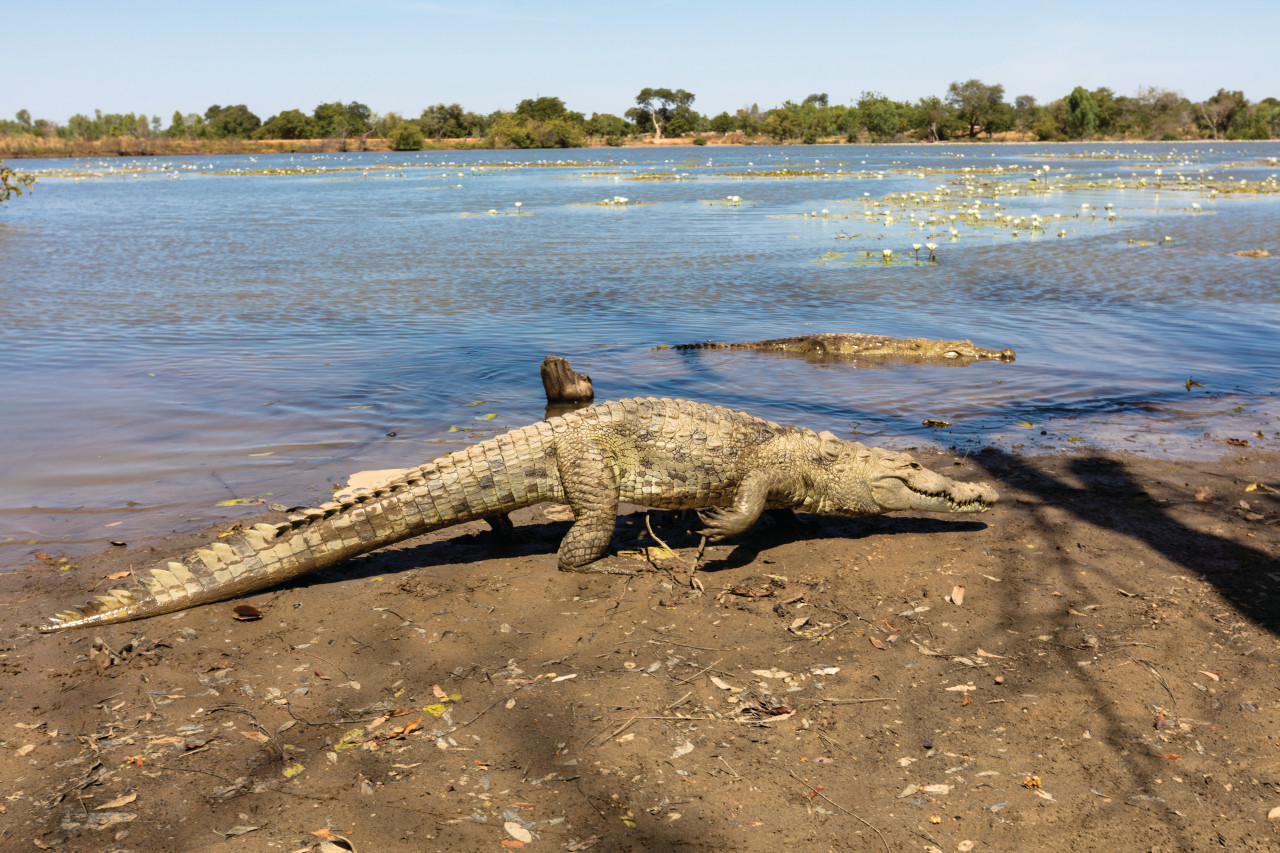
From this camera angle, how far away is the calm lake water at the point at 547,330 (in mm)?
7969

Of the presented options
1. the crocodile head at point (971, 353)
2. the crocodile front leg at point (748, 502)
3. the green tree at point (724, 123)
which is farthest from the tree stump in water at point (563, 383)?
the green tree at point (724, 123)

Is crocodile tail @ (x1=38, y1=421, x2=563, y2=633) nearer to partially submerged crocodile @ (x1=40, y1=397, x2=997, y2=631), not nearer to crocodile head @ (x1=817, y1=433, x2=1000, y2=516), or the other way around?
partially submerged crocodile @ (x1=40, y1=397, x2=997, y2=631)

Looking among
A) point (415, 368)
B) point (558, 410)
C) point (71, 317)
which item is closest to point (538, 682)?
point (558, 410)

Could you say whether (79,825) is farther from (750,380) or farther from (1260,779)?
(750,380)

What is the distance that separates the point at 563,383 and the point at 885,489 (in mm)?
4699

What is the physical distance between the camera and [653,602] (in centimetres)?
505

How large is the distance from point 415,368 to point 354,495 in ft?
21.6

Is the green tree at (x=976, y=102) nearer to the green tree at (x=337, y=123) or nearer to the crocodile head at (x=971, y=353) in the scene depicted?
the green tree at (x=337, y=123)

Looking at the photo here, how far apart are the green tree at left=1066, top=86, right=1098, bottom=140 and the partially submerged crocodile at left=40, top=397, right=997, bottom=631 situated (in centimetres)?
12453

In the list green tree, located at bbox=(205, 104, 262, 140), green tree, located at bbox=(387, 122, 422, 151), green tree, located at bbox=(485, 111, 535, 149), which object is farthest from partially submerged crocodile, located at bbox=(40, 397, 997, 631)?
green tree, located at bbox=(205, 104, 262, 140)

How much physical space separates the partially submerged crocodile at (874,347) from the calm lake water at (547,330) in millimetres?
364

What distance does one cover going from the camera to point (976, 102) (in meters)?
125

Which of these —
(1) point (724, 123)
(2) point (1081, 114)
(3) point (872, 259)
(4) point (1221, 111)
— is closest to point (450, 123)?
(1) point (724, 123)

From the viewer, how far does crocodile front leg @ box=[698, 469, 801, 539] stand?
18.0ft
